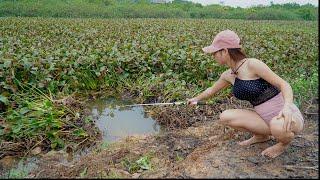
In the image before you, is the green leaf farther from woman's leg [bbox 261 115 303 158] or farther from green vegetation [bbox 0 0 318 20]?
green vegetation [bbox 0 0 318 20]

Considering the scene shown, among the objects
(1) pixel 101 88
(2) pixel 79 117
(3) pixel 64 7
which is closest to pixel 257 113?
(2) pixel 79 117

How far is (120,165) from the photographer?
3.75m

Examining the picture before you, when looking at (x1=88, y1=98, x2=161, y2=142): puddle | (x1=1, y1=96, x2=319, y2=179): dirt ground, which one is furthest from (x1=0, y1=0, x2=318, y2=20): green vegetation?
(x1=1, y1=96, x2=319, y2=179): dirt ground

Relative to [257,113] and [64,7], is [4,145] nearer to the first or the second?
[257,113]

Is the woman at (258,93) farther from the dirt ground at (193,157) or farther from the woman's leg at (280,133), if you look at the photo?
the dirt ground at (193,157)

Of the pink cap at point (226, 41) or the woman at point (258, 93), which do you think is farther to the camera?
the pink cap at point (226, 41)

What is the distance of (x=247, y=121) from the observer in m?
3.57

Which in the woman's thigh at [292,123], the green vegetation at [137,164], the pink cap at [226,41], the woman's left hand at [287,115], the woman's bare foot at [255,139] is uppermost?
the pink cap at [226,41]

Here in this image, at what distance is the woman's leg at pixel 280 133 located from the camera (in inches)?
123

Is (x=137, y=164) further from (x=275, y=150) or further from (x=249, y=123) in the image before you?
(x=275, y=150)

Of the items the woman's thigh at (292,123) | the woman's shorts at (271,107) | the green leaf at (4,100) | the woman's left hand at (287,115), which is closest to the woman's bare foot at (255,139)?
the woman's shorts at (271,107)

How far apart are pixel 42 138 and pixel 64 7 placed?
24.4 metres

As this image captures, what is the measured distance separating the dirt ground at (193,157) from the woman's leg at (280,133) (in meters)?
0.06

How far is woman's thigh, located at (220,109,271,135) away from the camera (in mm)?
3512
